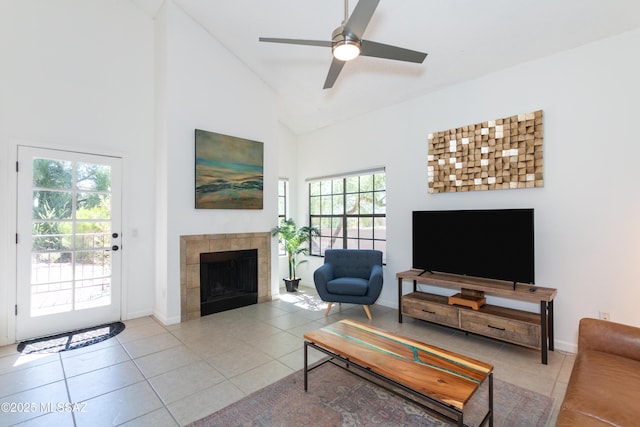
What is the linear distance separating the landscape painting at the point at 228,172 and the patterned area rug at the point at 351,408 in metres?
2.62

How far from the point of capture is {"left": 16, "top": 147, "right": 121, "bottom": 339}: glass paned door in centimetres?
328

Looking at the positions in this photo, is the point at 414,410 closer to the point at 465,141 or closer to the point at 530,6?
the point at 465,141

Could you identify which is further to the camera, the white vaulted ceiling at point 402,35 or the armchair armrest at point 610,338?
the white vaulted ceiling at point 402,35

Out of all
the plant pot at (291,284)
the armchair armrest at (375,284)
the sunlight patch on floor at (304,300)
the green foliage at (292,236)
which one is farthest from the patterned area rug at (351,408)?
the plant pot at (291,284)

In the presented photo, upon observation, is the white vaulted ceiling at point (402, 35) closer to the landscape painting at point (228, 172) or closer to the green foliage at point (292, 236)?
the landscape painting at point (228, 172)

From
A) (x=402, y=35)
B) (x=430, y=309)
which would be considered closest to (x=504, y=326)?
(x=430, y=309)

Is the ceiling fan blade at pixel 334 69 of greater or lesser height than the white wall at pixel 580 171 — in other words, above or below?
above

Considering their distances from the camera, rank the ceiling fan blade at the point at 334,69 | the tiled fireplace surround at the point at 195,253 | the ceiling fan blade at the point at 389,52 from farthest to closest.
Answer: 1. the tiled fireplace surround at the point at 195,253
2. the ceiling fan blade at the point at 334,69
3. the ceiling fan blade at the point at 389,52

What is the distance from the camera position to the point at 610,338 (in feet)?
6.75

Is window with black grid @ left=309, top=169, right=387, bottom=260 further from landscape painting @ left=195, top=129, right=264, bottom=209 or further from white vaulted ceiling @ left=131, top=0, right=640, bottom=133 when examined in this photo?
landscape painting @ left=195, top=129, right=264, bottom=209

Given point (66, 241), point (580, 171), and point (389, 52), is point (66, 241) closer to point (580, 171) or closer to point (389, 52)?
point (389, 52)

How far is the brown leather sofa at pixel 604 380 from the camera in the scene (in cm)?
143

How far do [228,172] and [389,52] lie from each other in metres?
2.74

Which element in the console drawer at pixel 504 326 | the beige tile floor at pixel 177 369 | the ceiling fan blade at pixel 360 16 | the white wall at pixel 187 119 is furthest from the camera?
the white wall at pixel 187 119
